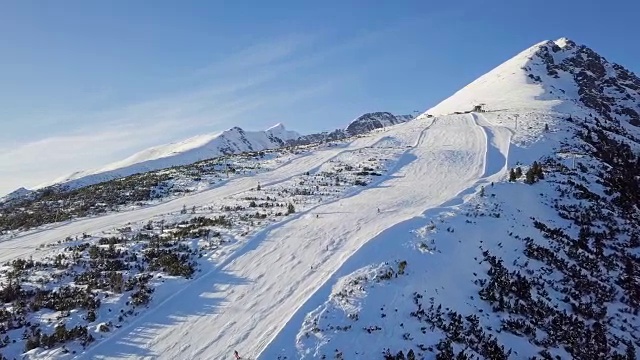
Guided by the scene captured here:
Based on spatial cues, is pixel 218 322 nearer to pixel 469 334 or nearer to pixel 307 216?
pixel 469 334

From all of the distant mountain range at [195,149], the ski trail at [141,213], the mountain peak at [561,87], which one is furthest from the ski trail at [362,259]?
the distant mountain range at [195,149]

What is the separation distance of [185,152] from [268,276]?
114185mm

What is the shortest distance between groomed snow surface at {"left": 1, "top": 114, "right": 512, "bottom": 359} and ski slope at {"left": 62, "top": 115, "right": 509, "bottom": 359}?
0.03 meters

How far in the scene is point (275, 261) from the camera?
54.7 ft

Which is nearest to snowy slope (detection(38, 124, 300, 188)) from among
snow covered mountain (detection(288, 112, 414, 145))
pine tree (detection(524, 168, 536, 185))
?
snow covered mountain (detection(288, 112, 414, 145))

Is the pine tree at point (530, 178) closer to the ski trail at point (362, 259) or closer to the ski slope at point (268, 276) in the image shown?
the ski trail at point (362, 259)

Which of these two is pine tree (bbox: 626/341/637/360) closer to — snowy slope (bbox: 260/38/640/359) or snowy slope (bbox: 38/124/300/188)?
snowy slope (bbox: 260/38/640/359)

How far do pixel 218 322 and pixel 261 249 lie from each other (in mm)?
5443

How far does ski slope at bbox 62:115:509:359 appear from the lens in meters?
11.7

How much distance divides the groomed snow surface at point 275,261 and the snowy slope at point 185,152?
66117mm

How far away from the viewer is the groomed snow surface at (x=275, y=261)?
1173 centimetres

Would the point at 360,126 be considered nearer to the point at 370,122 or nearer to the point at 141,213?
the point at 370,122

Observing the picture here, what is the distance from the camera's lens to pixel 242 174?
126 ft

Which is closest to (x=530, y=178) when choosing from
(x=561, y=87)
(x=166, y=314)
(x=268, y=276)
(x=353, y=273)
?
(x=353, y=273)
